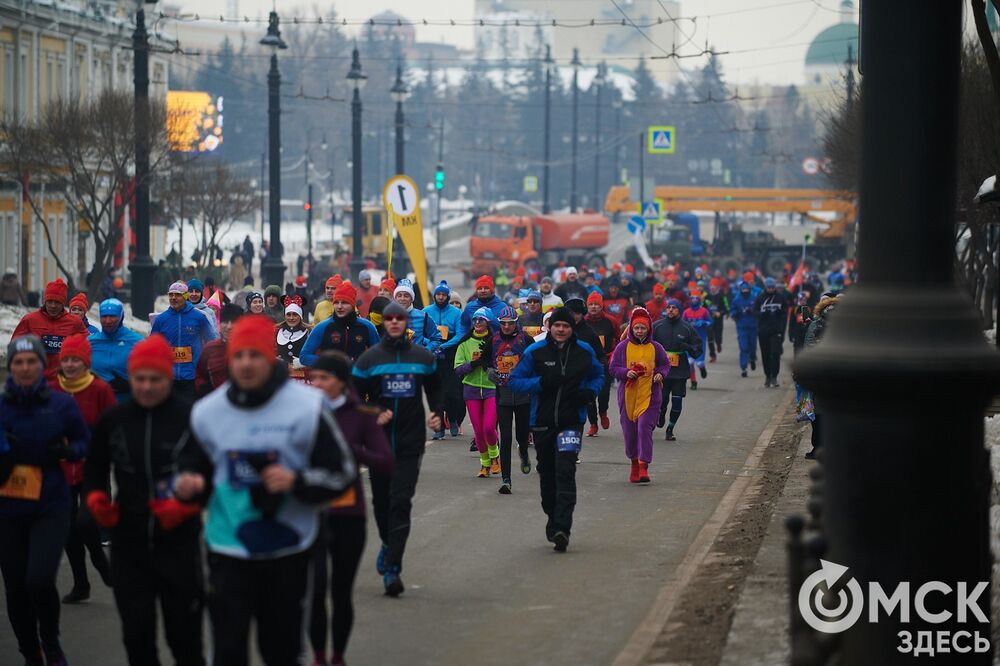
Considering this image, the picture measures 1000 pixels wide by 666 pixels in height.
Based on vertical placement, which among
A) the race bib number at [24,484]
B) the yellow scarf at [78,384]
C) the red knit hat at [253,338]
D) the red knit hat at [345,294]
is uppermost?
the red knit hat at [253,338]

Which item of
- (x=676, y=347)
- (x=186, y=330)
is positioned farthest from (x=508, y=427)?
(x=676, y=347)

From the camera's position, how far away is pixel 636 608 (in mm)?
10398

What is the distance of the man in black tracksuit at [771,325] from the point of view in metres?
27.6

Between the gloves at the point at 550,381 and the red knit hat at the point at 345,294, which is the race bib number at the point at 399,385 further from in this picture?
the red knit hat at the point at 345,294

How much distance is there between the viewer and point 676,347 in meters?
20.9

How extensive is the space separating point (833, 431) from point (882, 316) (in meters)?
0.43

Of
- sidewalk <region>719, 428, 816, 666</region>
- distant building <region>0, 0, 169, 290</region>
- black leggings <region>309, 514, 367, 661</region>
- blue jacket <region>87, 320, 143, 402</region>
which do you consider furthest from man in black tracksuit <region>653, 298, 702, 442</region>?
distant building <region>0, 0, 169, 290</region>

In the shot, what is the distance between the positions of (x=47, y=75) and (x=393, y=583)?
41584mm

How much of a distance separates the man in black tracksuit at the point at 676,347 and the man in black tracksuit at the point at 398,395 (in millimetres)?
9871

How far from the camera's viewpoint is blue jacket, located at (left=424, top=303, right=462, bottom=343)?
19.1 metres

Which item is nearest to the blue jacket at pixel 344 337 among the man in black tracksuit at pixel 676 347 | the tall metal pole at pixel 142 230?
the man in black tracksuit at pixel 676 347

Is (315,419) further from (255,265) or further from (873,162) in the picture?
(255,265)

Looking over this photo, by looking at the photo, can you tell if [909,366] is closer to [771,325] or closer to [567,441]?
[567,441]

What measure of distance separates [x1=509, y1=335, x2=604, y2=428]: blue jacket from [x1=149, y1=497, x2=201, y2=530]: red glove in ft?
17.9
